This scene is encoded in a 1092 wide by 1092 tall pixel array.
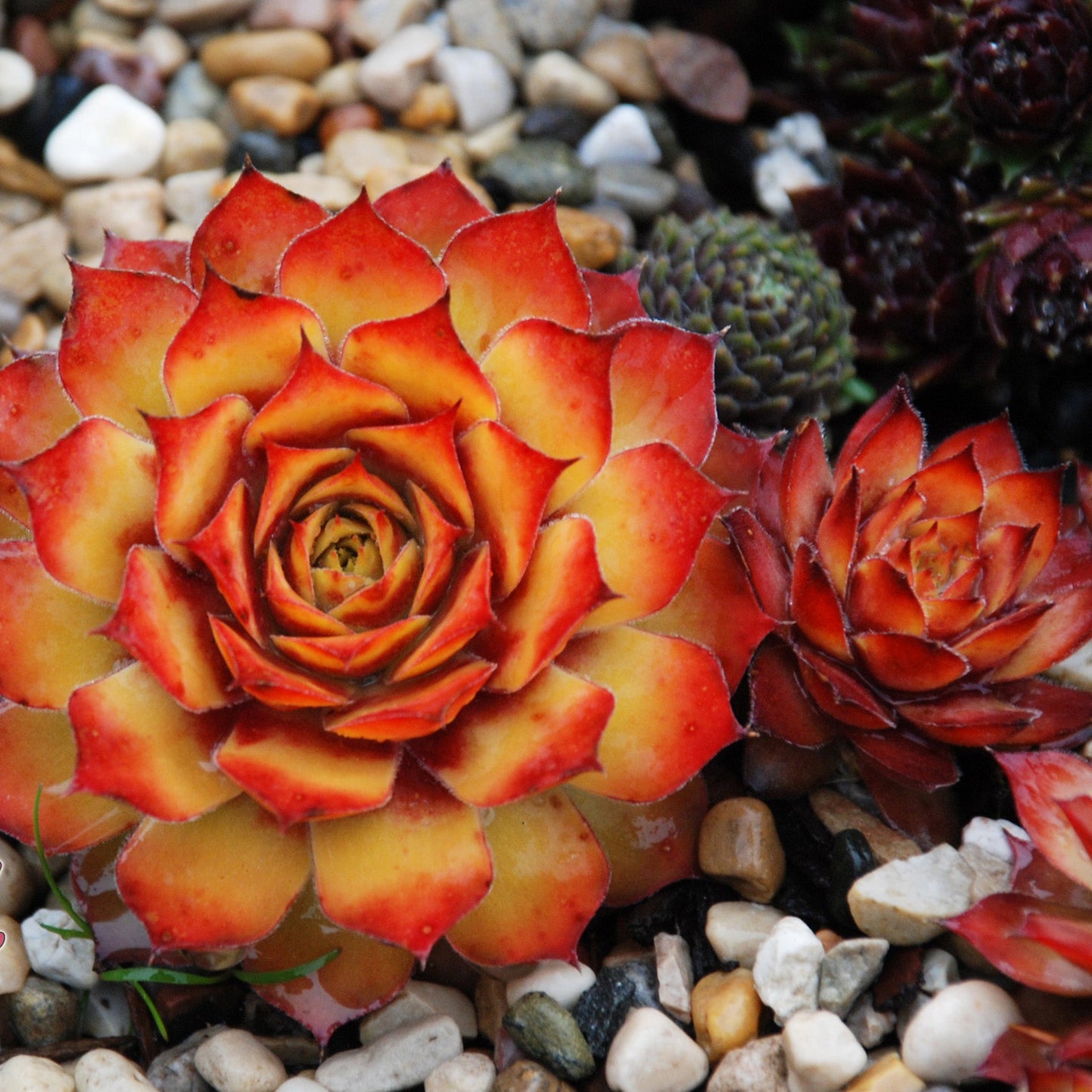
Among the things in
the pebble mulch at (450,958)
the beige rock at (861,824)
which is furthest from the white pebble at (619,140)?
the beige rock at (861,824)

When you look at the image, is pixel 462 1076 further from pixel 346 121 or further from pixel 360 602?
pixel 346 121

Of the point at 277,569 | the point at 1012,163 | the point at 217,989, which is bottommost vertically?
the point at 217,989

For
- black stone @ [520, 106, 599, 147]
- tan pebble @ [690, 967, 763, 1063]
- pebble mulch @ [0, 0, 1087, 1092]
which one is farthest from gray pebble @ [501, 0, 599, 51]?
tan pebble @ [690, 967, 763, 1063]

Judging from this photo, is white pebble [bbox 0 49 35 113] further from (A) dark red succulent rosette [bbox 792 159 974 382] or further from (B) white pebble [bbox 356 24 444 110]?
(A) dark red succulent rosette [bbox 792 159 974 382]

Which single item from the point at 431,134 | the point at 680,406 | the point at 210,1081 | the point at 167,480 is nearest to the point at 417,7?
the point at 431,134

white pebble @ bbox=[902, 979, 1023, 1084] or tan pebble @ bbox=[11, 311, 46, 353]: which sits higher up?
white pebble @ bbox=[902, 979, 1023, 1084]

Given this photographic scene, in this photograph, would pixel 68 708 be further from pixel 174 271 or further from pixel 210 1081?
pixel 174 271

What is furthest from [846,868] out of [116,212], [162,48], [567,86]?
[162,48]
